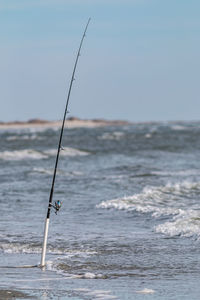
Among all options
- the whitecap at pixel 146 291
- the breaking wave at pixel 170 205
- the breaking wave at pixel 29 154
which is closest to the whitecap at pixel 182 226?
the breaking wave at pixel 170 205

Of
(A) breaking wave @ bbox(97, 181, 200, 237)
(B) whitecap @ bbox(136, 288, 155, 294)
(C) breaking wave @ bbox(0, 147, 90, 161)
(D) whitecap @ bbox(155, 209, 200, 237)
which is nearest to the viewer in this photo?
(B) whitecap @ bbox(136, 288, 155, 294)

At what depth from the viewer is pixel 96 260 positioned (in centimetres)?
790

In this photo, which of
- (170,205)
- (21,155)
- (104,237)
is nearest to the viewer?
(104,237)

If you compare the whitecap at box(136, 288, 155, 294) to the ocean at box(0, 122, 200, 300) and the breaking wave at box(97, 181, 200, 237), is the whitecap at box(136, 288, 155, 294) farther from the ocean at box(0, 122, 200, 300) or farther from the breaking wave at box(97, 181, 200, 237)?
the breaking wave at box(97, 181, 200, 237)

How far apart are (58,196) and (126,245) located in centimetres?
593

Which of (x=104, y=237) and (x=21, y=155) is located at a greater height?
(x=21, y=155)

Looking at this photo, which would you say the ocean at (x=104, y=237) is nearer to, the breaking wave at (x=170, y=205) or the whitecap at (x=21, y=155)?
the breaking wave at (x=170, y=205)

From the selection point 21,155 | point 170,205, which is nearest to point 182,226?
point 170,205

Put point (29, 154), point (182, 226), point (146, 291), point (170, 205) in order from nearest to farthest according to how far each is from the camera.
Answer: point (146, 291) < point (182, 226) < point (170, 205) < point (29, 154)

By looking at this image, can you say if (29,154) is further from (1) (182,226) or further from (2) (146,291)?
(2) (146,291)

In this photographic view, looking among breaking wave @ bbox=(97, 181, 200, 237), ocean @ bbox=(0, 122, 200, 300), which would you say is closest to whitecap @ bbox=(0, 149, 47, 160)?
ocean @ bbox=(0, 122, 200, 300)

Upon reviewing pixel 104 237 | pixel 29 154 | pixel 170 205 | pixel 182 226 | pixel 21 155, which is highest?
pixel 29 154

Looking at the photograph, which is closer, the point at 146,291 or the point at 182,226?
the point at 146,291

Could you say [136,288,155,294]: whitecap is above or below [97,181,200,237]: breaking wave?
below
